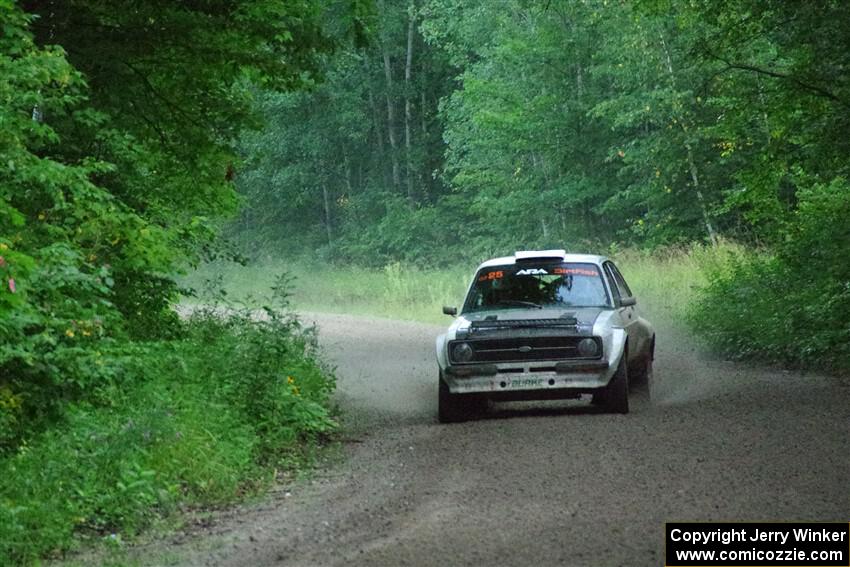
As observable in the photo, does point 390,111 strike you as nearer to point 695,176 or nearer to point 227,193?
point 695,176

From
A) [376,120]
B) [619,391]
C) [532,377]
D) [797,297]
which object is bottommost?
[619,391]

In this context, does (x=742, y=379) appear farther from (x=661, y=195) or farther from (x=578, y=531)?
(x=661, y=195)

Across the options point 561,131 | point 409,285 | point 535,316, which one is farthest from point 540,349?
point 561,131

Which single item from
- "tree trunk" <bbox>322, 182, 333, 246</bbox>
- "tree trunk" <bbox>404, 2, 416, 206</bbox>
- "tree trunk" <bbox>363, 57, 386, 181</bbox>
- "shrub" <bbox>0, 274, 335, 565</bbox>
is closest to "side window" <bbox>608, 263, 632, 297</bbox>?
"shrub" <bbox>0, 274, 335, 565</bbox>

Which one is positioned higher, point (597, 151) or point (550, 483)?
point (597, 151)

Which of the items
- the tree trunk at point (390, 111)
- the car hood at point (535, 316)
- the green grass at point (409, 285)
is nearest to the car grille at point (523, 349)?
the car hood at point (535, 316)

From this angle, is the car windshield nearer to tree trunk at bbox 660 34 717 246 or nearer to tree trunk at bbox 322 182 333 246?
tree trunk at bbox 660 34 717 246

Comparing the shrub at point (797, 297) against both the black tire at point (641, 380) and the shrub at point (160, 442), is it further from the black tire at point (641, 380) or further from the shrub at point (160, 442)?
the shrub at point (160, 442)

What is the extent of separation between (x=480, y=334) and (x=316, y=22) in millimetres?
4086

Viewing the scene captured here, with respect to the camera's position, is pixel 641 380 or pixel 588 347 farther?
pixel 641 380

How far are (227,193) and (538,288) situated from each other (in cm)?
376

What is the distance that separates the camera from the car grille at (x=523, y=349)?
47.9 feet

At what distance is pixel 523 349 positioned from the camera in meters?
14.7

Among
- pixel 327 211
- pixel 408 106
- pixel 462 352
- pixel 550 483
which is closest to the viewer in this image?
pixel 550 483
